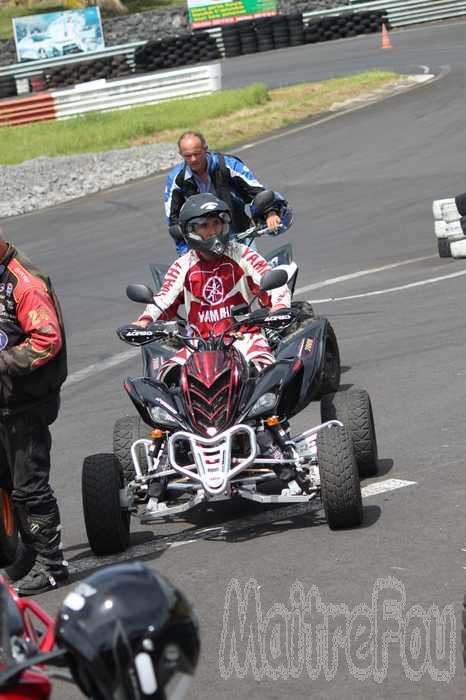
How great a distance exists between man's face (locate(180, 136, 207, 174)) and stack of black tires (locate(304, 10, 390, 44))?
3968 cm

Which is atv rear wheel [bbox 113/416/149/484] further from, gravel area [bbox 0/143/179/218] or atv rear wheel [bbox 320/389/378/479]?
gravel area [bbox 0/143/179/218]

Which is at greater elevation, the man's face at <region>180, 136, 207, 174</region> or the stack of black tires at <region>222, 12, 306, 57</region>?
the man's face at <region>180, 136, 207, 174</region>

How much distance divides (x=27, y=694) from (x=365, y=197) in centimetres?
1774

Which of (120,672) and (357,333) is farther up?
(120,672)

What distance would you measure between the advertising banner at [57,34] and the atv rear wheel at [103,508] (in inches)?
1826

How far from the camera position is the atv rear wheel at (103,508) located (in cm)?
684

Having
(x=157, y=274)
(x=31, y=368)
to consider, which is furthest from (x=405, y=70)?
(x=31, y=368)

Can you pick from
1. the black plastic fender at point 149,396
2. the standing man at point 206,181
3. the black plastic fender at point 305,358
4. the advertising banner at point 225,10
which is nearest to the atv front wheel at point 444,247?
the standing man at point 206,181

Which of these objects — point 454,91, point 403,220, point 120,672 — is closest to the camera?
point 120,672

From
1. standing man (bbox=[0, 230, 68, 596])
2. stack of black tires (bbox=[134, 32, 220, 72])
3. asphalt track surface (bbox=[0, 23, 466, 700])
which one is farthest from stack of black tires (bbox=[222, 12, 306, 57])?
standing man (bbox=[0, 230, 68, 596])

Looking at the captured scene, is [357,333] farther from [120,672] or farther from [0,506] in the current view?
[120,672]

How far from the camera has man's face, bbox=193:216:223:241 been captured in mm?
7824

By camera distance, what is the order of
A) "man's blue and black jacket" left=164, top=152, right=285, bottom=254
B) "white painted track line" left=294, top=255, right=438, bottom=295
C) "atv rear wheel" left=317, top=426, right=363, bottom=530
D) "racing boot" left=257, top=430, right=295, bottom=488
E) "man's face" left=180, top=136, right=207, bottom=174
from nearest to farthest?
"atv rear wheel" left=317, top=426, right=363, bottom=530
"racing boot" left=257, top=430, right=295, bottom=488
"man's face" left=180, top=136, right=207, bottom=174
"man's blue and black jacket" left=164, top=152, right=285, bottom=254
"white painted track line" left=294, top=255, right=438, bottom=295

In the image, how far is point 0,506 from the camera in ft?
21.2
